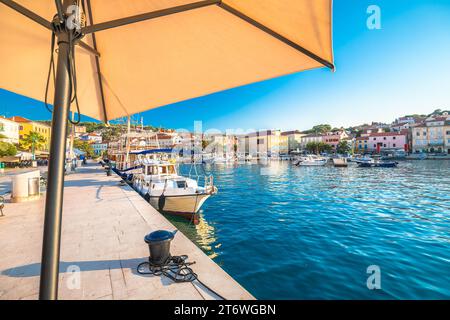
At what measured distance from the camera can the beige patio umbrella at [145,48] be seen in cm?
163

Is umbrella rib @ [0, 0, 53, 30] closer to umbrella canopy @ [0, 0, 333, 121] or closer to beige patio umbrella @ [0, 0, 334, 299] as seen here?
beige patio umbrella @ [0, 0, 334, 299]

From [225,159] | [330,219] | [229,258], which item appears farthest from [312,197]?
[225,159]

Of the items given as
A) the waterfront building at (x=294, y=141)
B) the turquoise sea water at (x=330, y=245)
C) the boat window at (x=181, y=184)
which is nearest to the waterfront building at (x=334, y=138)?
the waterfront building at (x=294, y=141)

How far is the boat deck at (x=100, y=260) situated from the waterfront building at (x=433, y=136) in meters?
101

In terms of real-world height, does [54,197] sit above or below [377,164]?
above

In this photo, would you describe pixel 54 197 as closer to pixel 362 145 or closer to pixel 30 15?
pixel 30 15

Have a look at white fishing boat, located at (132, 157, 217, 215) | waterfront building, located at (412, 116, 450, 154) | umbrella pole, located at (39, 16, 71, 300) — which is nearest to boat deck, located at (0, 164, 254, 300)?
umbrella pole, located at (39, 16, 71, 300)

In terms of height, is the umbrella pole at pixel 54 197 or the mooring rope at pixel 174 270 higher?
the umbrella pole at pixel 54 197

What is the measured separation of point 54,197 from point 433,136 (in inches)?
4125

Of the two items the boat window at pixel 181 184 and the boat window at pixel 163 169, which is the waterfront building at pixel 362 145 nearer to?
the boat window at pixel 163 169

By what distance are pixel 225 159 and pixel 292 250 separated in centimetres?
6853

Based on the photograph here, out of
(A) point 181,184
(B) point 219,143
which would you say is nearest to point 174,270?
(A) point 181,184

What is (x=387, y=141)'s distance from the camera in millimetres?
81812

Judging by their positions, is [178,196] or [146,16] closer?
[146,16]
